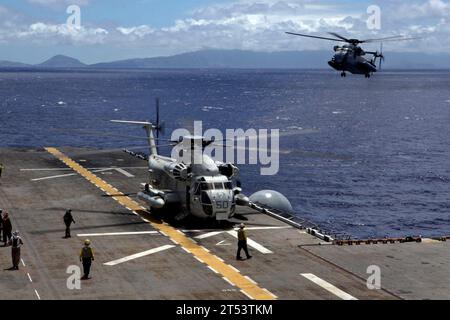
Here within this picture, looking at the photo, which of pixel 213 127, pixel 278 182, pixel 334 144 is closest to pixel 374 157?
pixel 334 144

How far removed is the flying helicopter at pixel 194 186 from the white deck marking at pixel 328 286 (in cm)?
892

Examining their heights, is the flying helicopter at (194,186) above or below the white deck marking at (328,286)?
above

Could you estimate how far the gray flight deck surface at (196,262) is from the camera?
27562 mm

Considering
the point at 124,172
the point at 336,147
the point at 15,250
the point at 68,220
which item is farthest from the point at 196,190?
the point at 336,147

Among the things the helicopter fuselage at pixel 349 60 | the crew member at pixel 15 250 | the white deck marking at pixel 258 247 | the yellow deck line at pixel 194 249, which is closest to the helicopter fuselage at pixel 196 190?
the yellow deck line at pixel 194 249

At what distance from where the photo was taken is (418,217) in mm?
64500

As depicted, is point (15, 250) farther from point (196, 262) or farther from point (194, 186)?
point (194, 186)

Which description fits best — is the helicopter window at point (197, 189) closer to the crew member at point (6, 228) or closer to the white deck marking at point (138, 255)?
the white deck marking at point (138, 255)

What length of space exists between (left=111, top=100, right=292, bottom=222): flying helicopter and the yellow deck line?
1501 millimetres

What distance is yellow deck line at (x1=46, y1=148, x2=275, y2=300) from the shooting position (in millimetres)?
27812

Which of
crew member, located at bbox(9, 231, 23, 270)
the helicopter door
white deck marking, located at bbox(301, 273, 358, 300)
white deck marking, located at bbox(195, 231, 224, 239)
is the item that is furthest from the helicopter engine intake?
crew member, located at bbox(9, 231, 23, 270)

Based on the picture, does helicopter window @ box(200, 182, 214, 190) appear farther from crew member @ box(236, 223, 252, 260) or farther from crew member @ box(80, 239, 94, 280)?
crew member @ box(80, 239, 94, 280)

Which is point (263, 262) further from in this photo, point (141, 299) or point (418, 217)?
point (418, 217)
